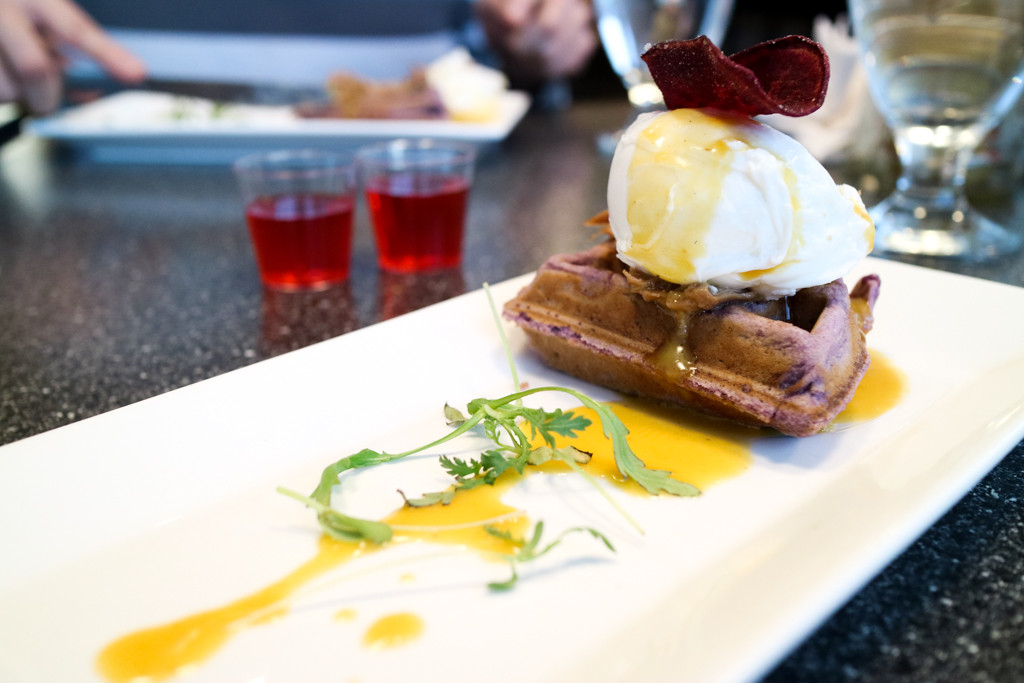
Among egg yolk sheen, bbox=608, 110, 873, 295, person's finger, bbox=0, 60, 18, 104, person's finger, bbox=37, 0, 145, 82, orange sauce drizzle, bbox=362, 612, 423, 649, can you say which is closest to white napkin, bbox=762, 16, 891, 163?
egg yolk sheen, bbox=608, 110, 873, 295

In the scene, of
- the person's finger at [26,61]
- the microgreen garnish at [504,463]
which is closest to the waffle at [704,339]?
the microgreen garnish at [504,463]

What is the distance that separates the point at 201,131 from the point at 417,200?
6.61ft

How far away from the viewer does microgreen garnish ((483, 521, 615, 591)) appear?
3.54 ft

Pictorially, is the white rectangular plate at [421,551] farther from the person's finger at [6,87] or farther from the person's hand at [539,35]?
the person's hand at [539,35]

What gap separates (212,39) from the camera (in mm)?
6082

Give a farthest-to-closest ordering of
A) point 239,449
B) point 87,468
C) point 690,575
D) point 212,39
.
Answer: point 212,39
point 239,449
point 87,468
point 690,575

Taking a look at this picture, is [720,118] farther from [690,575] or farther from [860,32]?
[860,32]

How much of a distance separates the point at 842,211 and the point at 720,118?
298 millimetres

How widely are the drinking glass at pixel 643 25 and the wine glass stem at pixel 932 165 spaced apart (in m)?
1.57

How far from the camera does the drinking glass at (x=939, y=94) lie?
8.19 feet

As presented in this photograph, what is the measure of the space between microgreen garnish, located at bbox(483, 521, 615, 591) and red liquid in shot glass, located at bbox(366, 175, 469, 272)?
168 cm

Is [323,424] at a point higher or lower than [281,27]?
lower

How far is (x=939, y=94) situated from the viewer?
2.63 m

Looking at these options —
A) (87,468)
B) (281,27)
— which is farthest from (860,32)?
(281,27)
